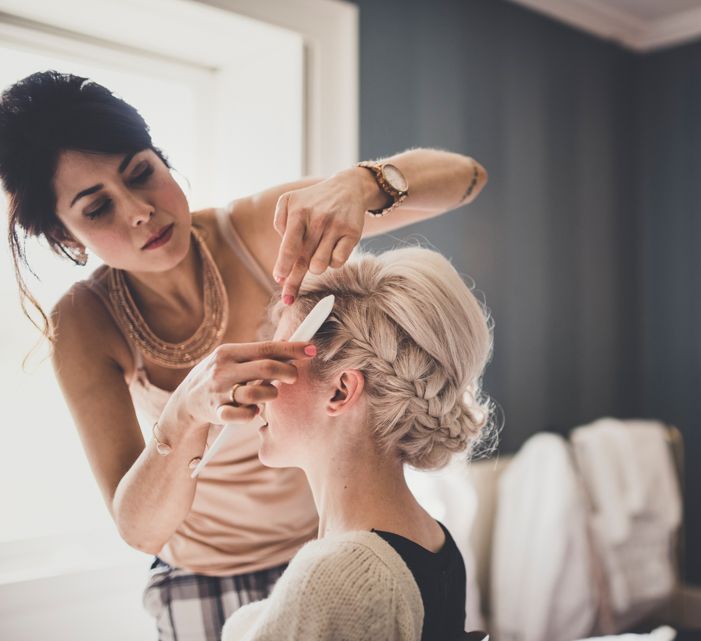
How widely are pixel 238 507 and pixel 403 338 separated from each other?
415 millimetres

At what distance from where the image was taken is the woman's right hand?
965 mm

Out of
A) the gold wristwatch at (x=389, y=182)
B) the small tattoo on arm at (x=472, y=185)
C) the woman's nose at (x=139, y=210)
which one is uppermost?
the small tattoo on arm at (x=472, y=185)

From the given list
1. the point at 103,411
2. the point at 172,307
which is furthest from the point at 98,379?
the point at 172,307

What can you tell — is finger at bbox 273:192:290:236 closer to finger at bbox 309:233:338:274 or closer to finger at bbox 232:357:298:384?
finger at bbox 309:233:338:274

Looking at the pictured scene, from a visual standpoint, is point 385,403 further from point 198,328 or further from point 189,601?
point 189,601

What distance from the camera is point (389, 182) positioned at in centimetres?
119

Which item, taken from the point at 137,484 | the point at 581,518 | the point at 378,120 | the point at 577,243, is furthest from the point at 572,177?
the point at 137,484

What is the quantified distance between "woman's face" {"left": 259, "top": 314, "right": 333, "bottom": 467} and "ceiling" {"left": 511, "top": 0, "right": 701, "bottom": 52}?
88.8 inches

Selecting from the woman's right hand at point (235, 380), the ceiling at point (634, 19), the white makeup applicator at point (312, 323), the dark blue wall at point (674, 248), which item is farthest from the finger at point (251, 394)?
the dark blue wall at point (674, 248)

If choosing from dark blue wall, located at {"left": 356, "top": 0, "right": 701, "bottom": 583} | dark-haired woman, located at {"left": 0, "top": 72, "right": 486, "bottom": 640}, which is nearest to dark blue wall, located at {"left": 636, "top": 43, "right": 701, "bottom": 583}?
dark blue wall, located at {"left": 356, "top": 0, "right": 701, "bottom": 583}

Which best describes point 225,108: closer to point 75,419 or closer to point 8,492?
point 75,419

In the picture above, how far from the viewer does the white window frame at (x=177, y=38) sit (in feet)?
3.84

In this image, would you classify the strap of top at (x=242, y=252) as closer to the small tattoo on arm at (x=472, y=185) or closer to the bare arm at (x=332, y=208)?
the bare arm at (x=332, y=208)

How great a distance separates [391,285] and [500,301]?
1768mm
